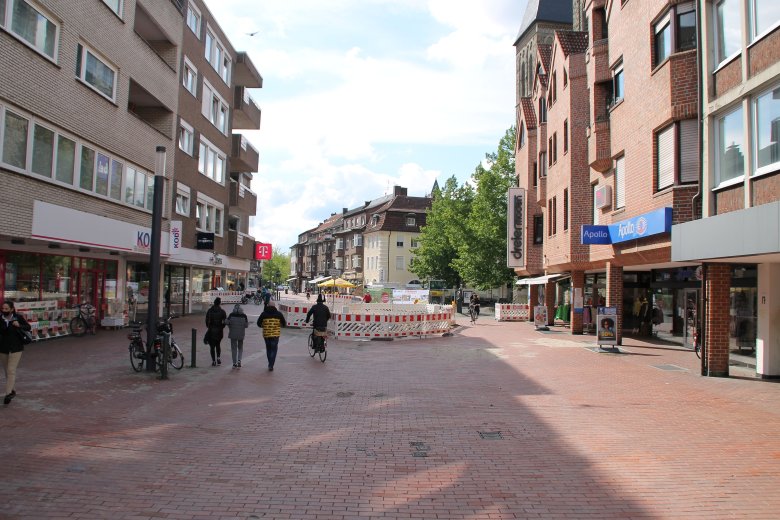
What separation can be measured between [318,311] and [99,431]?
26.7 ft

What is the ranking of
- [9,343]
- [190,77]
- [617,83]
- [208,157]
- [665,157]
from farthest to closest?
[208,157]
[190,77]
[617,83]
[665,157]
[9,343]

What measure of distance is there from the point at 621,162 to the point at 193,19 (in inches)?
750

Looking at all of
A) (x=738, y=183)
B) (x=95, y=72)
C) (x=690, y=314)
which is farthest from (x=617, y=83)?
(x=95, y=72)

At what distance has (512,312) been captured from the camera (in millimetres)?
37125

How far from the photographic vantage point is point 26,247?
53.0ft

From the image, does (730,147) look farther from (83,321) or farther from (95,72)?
(83,321)

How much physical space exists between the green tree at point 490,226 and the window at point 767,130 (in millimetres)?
34222

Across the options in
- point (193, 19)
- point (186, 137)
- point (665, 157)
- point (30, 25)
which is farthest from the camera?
point (193, 19)

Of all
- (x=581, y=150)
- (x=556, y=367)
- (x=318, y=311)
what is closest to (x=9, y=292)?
(x=318, y=311)

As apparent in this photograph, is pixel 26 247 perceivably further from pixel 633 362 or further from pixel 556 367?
pixel 633 362

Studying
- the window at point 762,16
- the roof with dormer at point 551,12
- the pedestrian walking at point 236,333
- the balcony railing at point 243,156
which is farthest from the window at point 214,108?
the roof with dormer at point 551,12

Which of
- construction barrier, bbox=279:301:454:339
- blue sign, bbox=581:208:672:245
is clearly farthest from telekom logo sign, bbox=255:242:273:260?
blue sign, bbox=581:208:672:245

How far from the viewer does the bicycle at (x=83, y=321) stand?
59.7 ft

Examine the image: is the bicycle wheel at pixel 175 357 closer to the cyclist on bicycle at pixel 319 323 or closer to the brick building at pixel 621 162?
the cyclist on bicycle at pixel 319 323
